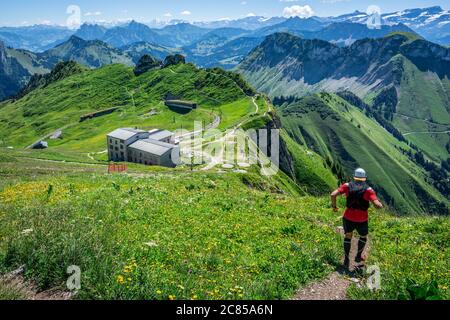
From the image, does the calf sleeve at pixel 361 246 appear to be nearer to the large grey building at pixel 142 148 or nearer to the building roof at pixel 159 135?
the large grey building at pixel 142 148

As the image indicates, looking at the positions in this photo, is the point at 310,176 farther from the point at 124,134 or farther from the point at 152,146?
the point at 124,134

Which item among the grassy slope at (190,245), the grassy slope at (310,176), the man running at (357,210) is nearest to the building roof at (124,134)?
the grassy slope at (310,176)

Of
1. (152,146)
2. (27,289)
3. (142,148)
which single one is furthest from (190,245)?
(142,148)

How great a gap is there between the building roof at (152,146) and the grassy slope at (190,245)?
9247 cm

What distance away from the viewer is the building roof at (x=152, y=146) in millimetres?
119625

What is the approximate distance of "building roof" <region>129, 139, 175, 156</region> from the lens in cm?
11962

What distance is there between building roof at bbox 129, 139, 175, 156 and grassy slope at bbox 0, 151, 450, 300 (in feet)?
303

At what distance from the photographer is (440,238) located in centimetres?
1977

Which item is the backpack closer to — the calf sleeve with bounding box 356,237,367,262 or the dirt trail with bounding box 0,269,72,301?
the calf sleeve with bounding box 356,237,367,262

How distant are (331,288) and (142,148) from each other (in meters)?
118

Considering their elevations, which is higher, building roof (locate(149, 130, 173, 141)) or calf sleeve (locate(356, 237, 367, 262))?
calf sleeve (locate(356, 237, 367, 262))

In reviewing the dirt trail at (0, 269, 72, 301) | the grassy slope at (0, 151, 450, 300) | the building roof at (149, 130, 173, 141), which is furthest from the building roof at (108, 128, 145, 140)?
the dirt trail at (0, 269, 72, 301)
